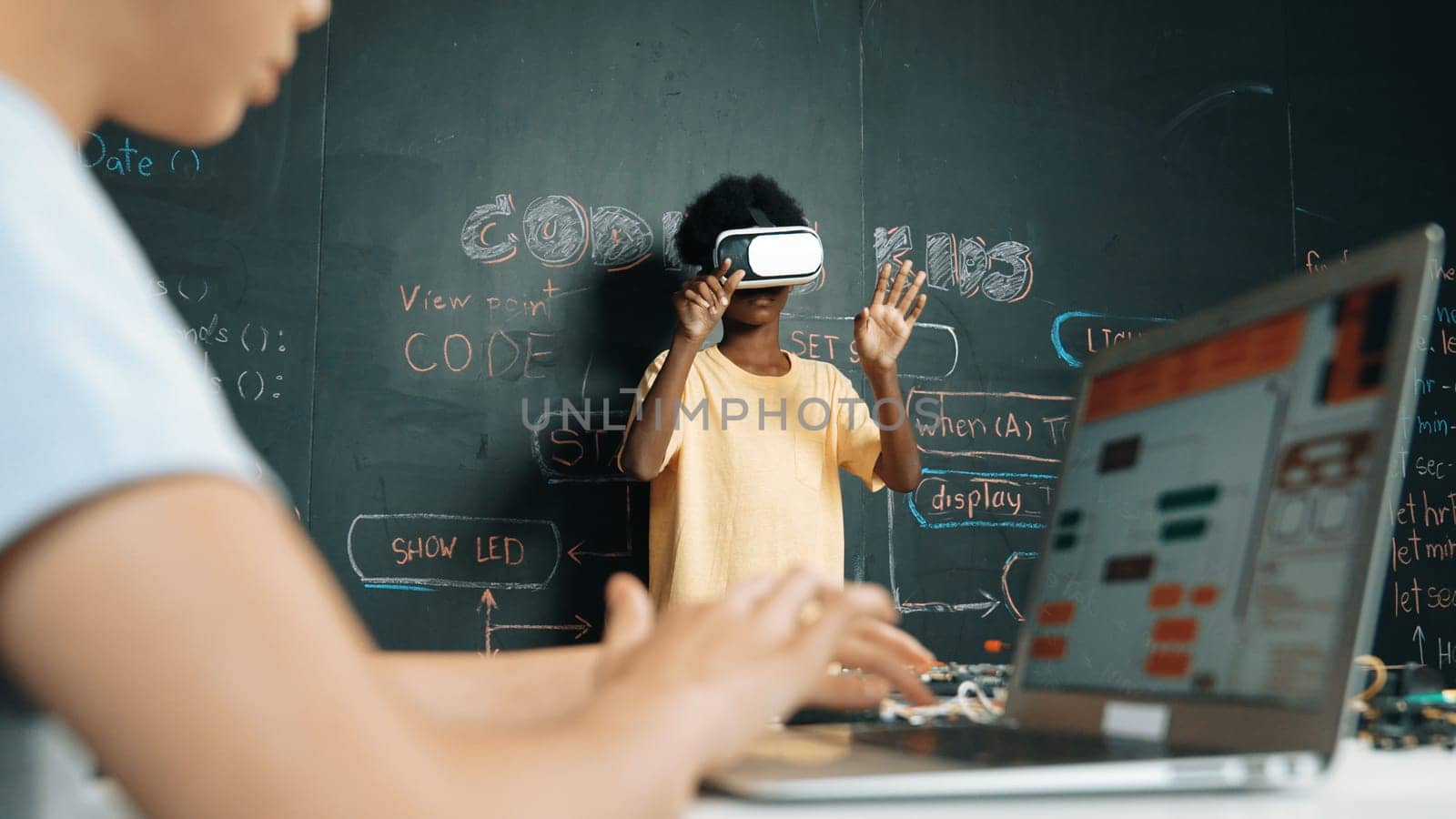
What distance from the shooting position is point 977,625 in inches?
112

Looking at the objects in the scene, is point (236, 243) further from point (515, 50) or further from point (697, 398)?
point (697, 398)

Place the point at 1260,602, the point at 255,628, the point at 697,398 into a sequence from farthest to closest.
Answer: the point at 697,398
the point at 1260,602
the point at 255,628

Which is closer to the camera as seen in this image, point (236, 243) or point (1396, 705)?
point (1396, 705)

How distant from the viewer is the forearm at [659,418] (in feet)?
7.79

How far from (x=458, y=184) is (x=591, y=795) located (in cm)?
250

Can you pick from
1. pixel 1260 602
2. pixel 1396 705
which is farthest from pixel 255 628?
pixel 1396 705

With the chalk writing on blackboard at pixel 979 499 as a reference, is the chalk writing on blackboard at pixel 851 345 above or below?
above

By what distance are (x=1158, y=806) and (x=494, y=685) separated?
35cm

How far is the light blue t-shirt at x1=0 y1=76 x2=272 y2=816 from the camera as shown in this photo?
0.27 meters

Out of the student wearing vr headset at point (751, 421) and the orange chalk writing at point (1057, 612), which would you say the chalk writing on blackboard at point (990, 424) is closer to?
the student wearing vr headset at point (751, 421)

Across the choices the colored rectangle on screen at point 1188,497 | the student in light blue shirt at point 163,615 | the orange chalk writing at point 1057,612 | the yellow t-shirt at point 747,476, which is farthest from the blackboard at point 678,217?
the student in light blue shirt at point 163,615

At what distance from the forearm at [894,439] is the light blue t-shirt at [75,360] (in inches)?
87.8

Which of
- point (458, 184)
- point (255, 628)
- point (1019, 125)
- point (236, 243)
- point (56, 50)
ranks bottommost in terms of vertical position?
point (255, 628)

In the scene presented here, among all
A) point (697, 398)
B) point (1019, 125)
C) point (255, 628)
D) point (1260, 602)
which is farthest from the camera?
point (1019, 125)
